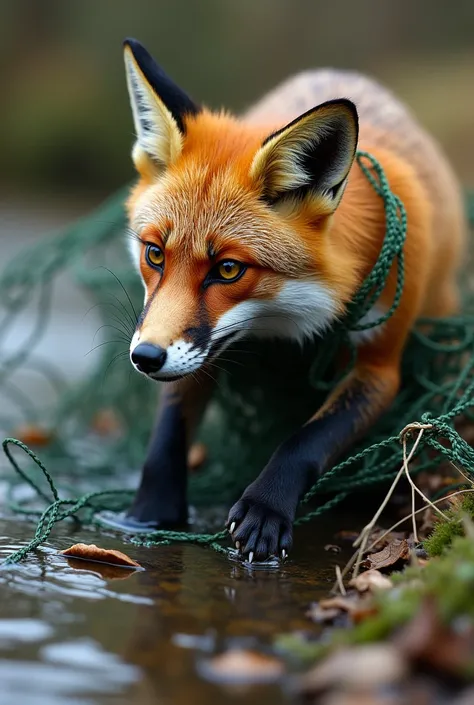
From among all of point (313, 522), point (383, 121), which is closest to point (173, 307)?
point (313, 522)

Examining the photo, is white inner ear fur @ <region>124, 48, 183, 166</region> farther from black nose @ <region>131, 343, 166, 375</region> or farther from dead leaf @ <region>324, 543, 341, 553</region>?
dead leaf @ <region>324, 543, 341, 553</region>

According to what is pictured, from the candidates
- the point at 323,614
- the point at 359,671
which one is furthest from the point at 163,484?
the point at 359,671

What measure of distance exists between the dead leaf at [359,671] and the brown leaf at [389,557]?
3.06 feet

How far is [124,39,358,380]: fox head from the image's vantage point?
3285 mm

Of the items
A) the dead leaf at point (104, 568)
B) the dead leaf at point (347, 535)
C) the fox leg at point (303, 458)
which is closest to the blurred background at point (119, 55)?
the fox leg at point (303, 458)

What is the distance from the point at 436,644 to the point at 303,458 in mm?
1450

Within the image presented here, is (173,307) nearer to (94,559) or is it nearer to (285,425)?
(94,559)

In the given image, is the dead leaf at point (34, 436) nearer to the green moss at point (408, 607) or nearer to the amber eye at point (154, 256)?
the amber eye at point (154, 256)

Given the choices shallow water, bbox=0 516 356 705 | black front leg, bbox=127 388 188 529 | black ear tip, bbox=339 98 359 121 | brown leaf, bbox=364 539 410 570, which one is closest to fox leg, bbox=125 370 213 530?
black front leg, bbox=127 388 188 529

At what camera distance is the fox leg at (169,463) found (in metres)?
3.87

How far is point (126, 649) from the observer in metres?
2.37

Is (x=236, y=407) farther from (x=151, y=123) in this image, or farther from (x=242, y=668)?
(x=242, y=668)

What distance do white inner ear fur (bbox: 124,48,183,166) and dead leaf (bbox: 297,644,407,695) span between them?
226cm

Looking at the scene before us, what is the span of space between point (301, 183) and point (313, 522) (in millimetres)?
1531
